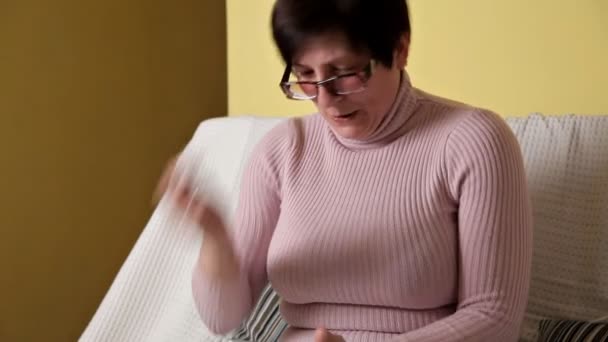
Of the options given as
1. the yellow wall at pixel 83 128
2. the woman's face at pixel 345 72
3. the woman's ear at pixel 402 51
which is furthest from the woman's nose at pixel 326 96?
the yellow wall at pixel 83 128

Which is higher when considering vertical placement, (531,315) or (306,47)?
(306,47)

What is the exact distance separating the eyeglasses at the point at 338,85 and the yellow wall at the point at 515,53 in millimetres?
549

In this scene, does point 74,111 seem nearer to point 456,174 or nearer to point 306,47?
point 306,47

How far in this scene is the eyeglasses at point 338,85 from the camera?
1.06 metres

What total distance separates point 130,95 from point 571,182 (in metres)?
1.42

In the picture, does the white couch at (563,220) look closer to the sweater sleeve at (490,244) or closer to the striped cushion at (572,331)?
the striped cushion at (572,331)

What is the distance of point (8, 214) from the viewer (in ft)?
6.77

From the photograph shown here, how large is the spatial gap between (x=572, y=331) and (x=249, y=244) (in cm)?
51

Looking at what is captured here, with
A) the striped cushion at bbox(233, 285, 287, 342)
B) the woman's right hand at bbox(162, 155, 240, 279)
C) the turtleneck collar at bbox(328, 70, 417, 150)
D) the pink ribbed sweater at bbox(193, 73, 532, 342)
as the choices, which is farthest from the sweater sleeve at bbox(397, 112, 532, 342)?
the striped cushion at bbox(233, 285, 287, 342)

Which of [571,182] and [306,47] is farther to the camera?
[571,182]

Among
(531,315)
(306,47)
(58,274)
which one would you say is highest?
(306,47)

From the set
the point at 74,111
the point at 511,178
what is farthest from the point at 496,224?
the point at 74,111

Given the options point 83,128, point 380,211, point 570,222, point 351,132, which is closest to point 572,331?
point 570,222

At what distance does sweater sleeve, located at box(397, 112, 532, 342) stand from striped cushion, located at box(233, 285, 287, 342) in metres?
0.46
